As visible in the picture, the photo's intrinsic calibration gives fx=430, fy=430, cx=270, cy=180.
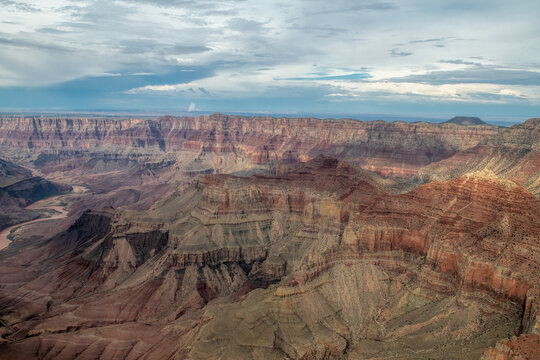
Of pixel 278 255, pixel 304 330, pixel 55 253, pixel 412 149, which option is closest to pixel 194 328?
pixel 304 330

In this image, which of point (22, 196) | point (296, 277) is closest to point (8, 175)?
point (22, 196)

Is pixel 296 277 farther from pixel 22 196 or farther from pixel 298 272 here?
pixel 22 196

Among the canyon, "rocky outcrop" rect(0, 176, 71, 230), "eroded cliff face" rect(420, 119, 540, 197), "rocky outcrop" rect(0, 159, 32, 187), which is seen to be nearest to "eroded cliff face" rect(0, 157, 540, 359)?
the canyon

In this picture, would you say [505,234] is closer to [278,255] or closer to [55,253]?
[278,255]

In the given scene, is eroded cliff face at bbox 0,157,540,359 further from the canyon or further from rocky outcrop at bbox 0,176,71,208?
rocky outcrop at bbox 0,176,71,208

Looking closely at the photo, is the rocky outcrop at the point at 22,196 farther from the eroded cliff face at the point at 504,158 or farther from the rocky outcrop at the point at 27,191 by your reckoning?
the eroded cliff face at the point at 504,158

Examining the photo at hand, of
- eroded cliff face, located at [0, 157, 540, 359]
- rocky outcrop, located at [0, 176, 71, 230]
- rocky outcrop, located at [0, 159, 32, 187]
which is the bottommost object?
rocky outcrop, located at [0, 176, 71, 230]
